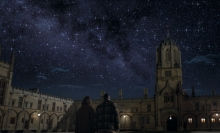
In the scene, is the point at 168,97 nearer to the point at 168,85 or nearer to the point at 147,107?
the point at 168,85

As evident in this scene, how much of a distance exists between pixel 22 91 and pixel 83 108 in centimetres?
4054

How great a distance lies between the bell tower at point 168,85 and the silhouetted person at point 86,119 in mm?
41490

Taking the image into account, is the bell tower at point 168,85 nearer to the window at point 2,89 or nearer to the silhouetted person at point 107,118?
the window at point 2,89

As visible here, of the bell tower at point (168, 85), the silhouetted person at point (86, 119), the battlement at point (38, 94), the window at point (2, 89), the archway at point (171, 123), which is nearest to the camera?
the silhouetted person at point (86, 119)

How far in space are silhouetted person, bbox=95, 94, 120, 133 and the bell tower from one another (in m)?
41.7

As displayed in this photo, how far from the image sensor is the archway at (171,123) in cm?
4738

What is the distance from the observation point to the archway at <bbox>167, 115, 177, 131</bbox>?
4738 cm

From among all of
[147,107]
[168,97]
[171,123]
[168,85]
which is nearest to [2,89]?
[147,107]

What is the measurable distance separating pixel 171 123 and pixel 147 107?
7.16 metres

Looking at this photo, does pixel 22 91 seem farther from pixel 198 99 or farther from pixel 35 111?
pixel 198 99

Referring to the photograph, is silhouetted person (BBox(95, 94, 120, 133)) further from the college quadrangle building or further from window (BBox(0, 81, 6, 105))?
window (BBox(0, 81, 6, 105))

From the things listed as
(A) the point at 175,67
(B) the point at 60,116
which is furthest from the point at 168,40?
(B) the point at 60,116

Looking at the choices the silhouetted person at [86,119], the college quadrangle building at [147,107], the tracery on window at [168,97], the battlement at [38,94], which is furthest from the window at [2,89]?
A: the silhouetted person at [86,119]

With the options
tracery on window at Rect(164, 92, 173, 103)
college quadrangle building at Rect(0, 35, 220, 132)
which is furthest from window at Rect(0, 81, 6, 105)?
tracery on window at Rect(164, 92, 173, 103)
